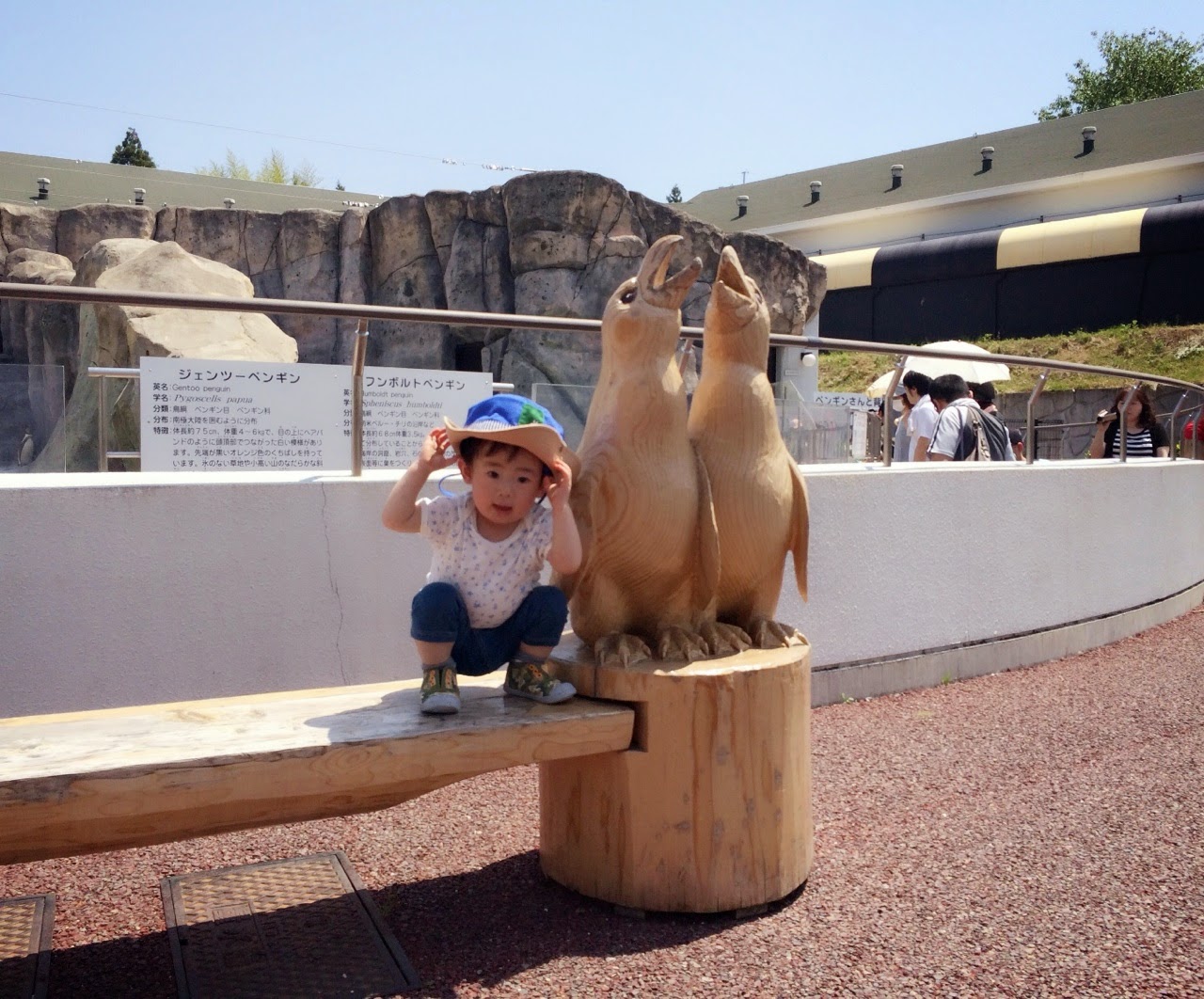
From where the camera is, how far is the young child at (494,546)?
107 inches

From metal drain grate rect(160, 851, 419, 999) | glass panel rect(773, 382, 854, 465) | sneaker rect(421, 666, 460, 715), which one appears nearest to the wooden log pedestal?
sneaker rect(421, 666, 460, 715)

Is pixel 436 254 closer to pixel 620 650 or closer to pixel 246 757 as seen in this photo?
pixel 620 650

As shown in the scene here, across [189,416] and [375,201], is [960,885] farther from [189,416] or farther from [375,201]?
[375,201]

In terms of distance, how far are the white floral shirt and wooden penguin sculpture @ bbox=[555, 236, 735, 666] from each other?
0.22 metres

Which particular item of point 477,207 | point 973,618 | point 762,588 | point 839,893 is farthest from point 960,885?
point 477,207

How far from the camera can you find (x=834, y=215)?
29938 millimetres

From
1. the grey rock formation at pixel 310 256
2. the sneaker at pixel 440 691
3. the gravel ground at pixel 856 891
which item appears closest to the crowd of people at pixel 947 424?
the gravel ground at pixel 856 891

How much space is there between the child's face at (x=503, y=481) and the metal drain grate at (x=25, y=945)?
1488 millimetres

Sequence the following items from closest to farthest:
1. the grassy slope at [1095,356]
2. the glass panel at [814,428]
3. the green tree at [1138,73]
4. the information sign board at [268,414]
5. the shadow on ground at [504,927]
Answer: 1. the shadow on ground at [504,927]
2. the information sign board at [268,414]
3. the glass panel at [814,428]
4. the grassy slope at [1095,356]
5. the green tree at [1138,73]

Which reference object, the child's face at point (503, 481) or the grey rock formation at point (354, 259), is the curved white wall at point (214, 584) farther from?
the grey rock formation at point (354, 259)

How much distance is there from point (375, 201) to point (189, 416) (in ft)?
84.9

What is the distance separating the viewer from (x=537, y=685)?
284cm

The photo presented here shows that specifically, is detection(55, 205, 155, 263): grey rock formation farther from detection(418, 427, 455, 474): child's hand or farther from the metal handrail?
detection(418, 427, 455, 474): child's hand

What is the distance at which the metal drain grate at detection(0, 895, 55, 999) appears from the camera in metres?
2.51
